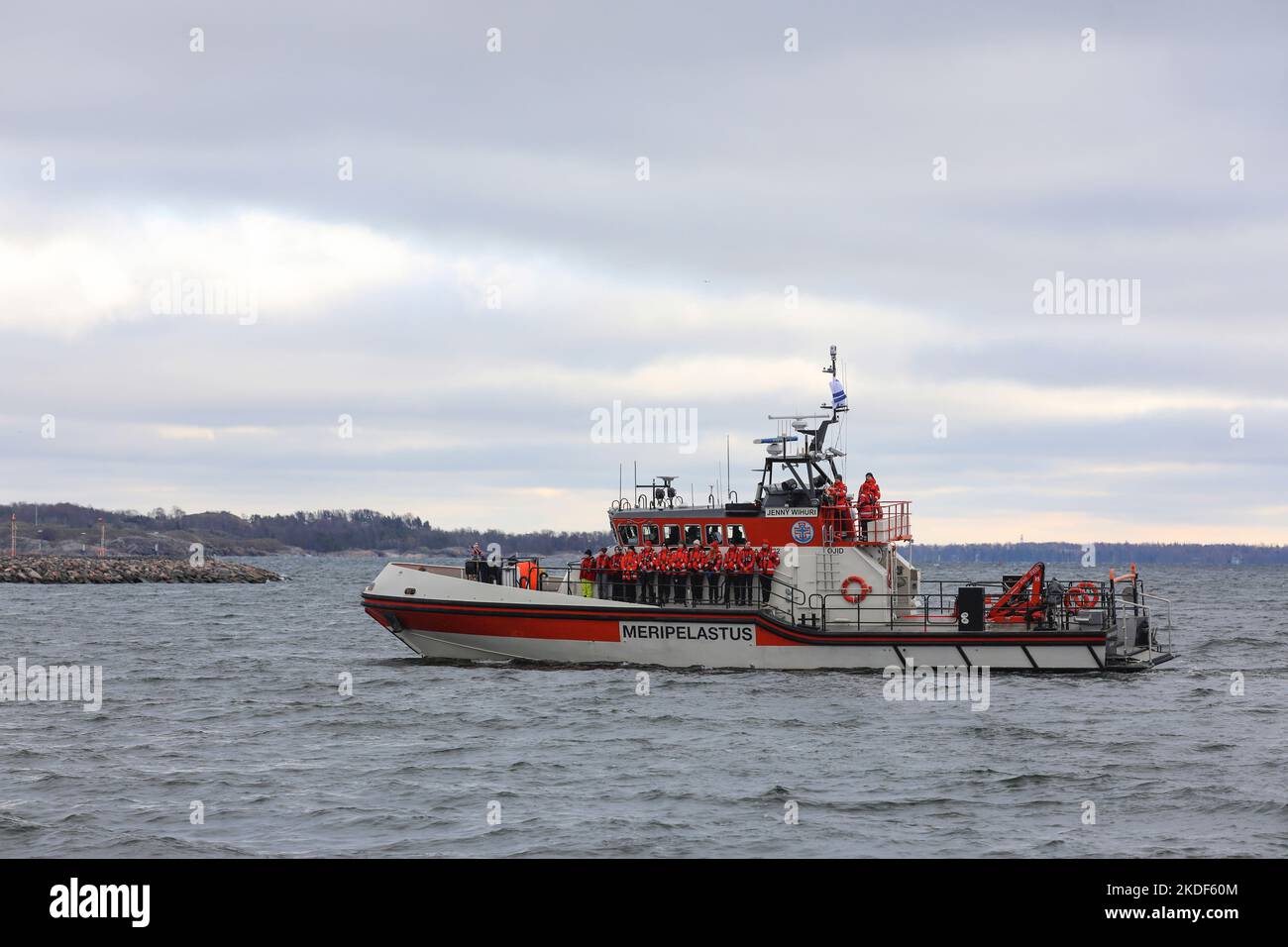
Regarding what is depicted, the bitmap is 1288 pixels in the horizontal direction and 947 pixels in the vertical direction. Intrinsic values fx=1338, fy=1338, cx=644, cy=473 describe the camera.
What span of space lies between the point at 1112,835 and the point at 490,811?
7725mm

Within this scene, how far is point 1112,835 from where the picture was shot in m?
16.2

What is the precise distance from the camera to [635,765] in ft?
67.9

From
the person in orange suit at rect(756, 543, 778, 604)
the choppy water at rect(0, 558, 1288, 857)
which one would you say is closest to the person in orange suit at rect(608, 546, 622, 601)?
the choppy water at rect(0, 558, 1288, 857)

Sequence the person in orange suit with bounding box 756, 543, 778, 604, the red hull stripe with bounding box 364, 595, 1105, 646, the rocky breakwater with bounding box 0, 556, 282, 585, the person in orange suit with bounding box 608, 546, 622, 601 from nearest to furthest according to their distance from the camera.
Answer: the red hull stripe with bounding box 364, 595, 1105, 646
the person in orange suit with bounding box 756, 543, 778, 604
the person in orange suit with bounding box 608, 546, 622, 601
the rocky breakwater with bounding box 0, 556, 282, 585

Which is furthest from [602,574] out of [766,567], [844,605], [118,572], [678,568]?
[118,572]

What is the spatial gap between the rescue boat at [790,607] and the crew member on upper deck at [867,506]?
48 millimetres

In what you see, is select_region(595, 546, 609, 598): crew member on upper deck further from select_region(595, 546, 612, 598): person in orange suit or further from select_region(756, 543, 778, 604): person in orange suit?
select_region(756, 543, 778, 604): person in orange suit

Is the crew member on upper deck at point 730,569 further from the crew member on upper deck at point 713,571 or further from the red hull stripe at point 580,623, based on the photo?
the red hull stripe at point 580,623

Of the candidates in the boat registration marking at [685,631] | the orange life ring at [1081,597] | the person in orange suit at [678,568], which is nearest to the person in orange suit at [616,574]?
the boat registration marking at [685,631]

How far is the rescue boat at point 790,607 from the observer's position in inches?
1159

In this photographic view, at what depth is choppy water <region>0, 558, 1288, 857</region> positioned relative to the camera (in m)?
16.2

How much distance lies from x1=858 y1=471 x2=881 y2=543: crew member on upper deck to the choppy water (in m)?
3.54
